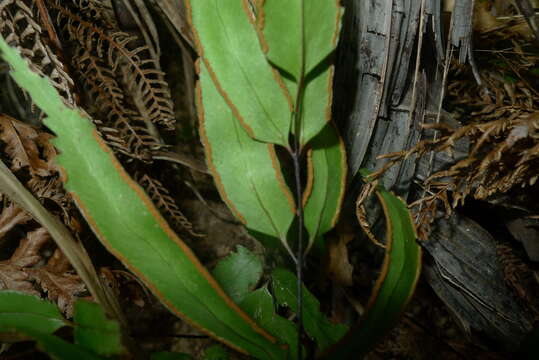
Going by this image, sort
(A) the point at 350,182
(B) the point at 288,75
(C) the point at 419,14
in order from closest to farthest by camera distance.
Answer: (B) the point at 288,75 → (C) the point at 419,14 → (A) the point at 350,182

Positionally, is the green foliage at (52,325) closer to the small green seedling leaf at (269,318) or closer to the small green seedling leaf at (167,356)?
the small green seedling leaf at (167,356)

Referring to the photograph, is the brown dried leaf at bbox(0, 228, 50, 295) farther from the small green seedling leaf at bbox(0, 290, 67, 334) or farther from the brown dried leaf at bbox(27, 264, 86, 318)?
the small green seedling leaf at bbox(0, 290, 67, 334)

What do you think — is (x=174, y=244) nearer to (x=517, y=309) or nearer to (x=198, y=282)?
(x=198, y=282)

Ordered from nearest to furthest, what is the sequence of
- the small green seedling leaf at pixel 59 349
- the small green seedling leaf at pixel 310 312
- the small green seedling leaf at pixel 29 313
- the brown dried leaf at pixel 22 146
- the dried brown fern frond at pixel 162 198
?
the small green seedling leaf at pixel 59 349 → the small green seedling leaf at pixel 29 313 → the small green seedling leaf at pixel 310 312 → the brown dried leaf at pixel 22 146 → the dried brown fern frond at pixel 162 198

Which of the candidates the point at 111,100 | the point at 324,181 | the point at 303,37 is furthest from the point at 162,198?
the point at 303,37

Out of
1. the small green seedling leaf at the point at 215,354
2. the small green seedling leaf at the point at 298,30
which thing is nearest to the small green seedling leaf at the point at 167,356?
the small green seedling leaf at the point at 215,354

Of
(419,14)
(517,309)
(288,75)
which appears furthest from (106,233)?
(517,309)
